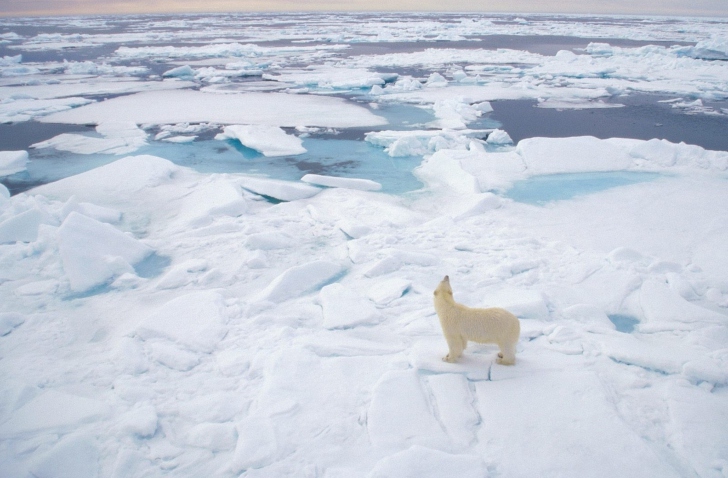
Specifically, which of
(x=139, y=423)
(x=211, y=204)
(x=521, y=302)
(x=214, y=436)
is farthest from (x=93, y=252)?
(x=521, y=302)

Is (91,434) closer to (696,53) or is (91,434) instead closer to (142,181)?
(142,181)

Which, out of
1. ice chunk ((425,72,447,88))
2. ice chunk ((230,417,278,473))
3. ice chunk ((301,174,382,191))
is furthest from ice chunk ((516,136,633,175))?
ice chunk ((425,72,447,88))

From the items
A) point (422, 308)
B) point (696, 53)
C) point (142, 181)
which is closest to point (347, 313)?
point (422, 308)

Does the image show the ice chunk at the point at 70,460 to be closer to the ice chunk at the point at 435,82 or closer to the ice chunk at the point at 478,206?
the ice chunk at the point at 478,206

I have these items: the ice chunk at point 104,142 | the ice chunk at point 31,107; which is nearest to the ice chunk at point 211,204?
the ice chunk at point 104,142

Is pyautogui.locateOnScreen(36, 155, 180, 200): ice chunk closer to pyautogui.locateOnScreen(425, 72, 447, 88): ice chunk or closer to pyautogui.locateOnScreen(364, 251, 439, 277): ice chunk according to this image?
pyautogui.locateOnScreen(364, 251, 439, 277): ice chunk

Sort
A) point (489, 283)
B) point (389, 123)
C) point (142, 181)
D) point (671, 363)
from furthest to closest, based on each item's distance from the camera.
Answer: point (389, 123), point (142, 181), point (489, 283), point (671, 363)

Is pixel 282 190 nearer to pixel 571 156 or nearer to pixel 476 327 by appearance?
pixel 476 327
